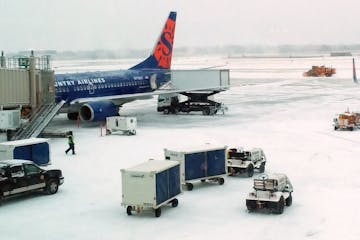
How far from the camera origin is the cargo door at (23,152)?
2896 cm

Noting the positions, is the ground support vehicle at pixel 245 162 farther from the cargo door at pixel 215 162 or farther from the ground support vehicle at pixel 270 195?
the ground support vehicle at pixel 270 195

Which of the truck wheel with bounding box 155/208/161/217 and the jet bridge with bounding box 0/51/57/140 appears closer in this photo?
the truck wheel with bounding box 155/208/161/217

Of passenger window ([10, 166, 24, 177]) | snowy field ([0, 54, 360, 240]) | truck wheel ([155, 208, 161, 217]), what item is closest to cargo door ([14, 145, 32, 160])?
snowy field ([0, 54, 360, 240])

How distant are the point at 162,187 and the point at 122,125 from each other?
67.0ft

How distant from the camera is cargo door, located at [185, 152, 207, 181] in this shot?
2475cm

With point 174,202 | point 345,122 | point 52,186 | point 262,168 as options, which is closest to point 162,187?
point 174,202

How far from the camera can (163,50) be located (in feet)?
199

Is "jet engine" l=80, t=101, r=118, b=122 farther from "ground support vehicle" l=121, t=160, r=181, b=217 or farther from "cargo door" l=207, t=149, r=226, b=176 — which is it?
"ground support vehicle" l=121, t=160, r=181, b=217

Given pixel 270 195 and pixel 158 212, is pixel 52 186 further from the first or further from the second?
pixel 270 195

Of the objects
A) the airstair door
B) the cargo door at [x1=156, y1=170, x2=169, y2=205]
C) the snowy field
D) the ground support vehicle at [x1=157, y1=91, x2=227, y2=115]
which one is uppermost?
the airstair door

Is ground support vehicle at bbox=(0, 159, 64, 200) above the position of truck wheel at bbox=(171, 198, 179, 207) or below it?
above

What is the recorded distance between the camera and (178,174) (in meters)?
22.5

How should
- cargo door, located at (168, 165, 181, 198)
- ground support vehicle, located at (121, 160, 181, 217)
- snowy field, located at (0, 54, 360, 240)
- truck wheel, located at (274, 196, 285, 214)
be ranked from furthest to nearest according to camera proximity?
1. cargo door, located at (168, 165, 181, 198)
2. truck wheel, located at (274, 196, 285, 214)
3. ground support vehicle, located at (121, 160, 181, 217)
4. snowy field, located at (0, 54, 360, 240)

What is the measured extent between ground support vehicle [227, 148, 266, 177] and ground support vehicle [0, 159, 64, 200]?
8.22 meters
